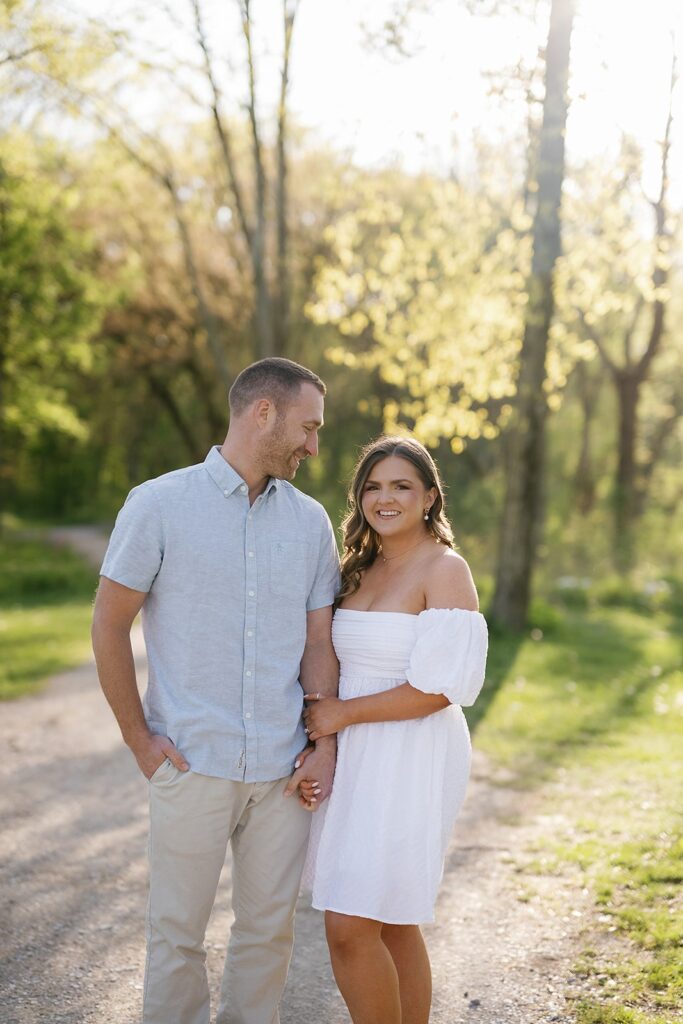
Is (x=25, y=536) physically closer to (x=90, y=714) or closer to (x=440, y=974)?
(x=90, y=714)

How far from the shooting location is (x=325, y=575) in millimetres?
3400

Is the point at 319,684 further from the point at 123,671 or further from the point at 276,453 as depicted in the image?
the point at 276,453

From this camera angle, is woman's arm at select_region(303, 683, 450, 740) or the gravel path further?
the gravel path

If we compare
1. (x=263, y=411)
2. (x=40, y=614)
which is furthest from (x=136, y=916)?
(x=40, y=614)

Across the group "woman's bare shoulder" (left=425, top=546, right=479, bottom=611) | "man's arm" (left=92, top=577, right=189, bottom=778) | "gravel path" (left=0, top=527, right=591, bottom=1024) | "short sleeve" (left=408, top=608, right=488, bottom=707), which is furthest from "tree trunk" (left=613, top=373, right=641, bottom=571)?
"man's arm" (left=92, top=577, right=189, bottom=778)

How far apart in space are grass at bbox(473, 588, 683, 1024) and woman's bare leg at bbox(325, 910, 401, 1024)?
3.21ft

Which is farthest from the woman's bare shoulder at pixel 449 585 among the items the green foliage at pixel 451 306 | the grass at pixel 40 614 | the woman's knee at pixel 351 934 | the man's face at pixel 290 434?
the green foliage at pixel 451 306

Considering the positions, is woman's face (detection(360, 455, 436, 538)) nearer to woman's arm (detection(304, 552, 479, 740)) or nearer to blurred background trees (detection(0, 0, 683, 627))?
woman's arm (detection(304, 552, 479, 740))

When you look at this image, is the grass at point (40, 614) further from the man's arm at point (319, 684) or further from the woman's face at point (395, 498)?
the woman's face at point (395, 498)

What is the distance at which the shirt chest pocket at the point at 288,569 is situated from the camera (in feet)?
10.4

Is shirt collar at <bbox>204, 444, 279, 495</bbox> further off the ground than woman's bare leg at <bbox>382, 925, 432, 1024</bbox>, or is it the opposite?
shirt collar at <bbox>204, 444, 279, 495</bbox>

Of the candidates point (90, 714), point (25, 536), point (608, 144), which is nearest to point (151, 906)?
point (90, 714)

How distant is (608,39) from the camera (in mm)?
9594

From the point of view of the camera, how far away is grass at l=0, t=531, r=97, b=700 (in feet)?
33.4
